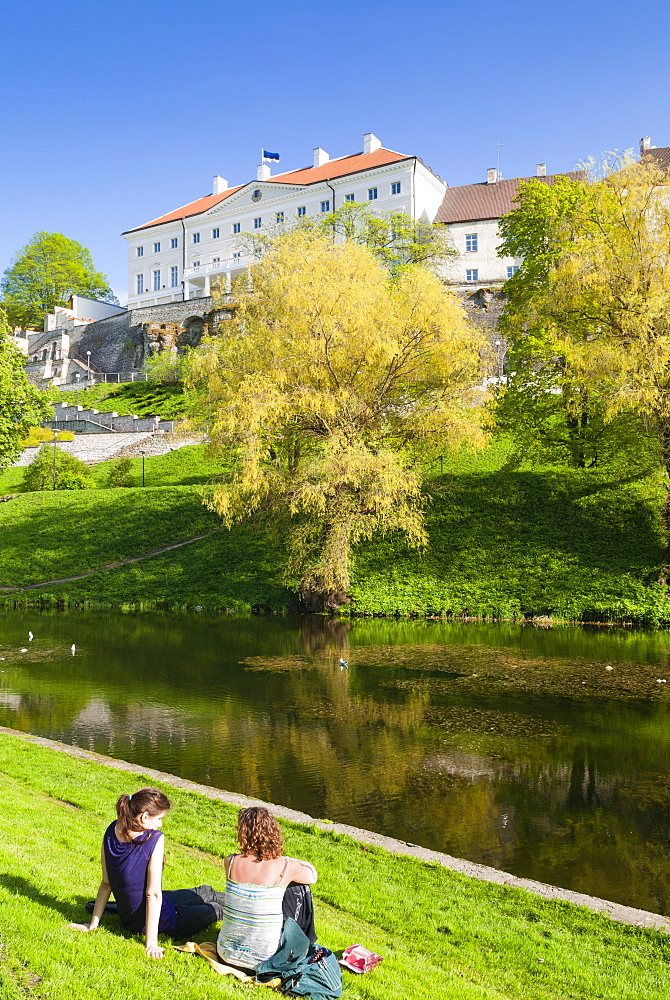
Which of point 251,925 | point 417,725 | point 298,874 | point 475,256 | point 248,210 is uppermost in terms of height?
point 248,210

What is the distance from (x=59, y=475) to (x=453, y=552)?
2758 cm

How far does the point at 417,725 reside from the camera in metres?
14.0

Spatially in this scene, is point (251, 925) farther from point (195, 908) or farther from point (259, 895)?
point (195, 908)

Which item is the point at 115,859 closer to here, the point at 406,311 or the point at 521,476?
the point at 406,311

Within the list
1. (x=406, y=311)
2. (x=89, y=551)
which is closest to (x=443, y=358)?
(x=406, y=311)

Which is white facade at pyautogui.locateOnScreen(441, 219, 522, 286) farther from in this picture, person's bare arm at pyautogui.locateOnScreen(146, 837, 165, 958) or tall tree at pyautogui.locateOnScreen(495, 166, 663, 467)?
person's bare arm at pyautogui.locateOnScreen(146, 837, 165, 958)

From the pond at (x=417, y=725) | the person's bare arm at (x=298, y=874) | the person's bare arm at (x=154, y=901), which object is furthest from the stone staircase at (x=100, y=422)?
the person's bare arm at (x=298, y=874)

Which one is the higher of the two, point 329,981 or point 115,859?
point 115,859

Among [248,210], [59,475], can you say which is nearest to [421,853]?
[59,475]

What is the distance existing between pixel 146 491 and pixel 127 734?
29.3m

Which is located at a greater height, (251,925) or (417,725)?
(251,925)

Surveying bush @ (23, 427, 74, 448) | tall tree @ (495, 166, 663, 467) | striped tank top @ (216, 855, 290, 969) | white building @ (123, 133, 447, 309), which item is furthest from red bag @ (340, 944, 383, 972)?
white building @ (123, 133, 447, 309)

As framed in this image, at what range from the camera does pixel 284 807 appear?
9.74 m

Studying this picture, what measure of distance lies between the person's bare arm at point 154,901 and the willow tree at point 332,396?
1968 centimetres
